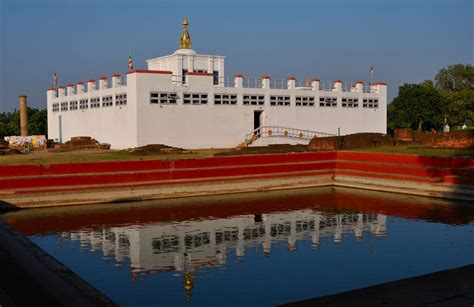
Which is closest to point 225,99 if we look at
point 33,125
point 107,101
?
point 107,101

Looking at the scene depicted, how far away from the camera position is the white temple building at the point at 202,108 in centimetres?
4169

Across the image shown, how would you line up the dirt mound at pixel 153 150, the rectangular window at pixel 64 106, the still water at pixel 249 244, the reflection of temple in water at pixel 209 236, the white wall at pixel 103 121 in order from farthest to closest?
the rectangular window at pixel 64 106 → the white wall at pixel 103 121 → the dirt mound at pixel 153 150 → the reflection of temple in water at pixel 209 236 → the still water at pixel 249 244

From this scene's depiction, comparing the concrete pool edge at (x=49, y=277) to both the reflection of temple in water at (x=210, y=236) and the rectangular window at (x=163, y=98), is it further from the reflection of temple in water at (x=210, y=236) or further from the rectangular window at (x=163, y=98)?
the rectangular window at (x=163, y=98)

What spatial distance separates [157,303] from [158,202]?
16.2m

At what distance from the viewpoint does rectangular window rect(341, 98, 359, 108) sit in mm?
52281

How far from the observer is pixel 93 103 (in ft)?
158

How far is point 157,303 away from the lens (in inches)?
518

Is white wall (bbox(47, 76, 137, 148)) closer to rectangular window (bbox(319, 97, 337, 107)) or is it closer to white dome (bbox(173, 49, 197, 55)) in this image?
white dome (bbox(173, 49, 197, 55))

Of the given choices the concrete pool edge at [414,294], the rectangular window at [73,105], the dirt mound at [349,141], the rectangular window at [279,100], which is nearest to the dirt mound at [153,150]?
the dirt mound at [349,141]

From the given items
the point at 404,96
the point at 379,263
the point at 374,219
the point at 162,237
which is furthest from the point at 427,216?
the point at 404,96

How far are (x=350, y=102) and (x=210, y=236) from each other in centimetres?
3435

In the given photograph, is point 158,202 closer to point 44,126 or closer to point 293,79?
point 293,79

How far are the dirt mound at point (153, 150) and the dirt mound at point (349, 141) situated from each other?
9.69m

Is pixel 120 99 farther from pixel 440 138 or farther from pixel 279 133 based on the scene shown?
pixel 440 138
